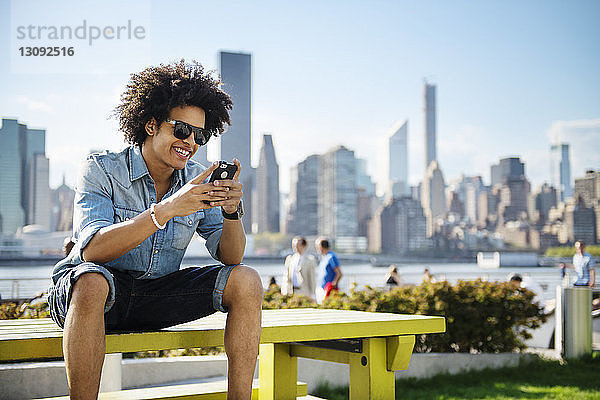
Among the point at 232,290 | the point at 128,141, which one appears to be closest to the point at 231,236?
the point at 232,290

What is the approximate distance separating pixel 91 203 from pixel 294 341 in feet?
3.15

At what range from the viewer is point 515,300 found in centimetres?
642

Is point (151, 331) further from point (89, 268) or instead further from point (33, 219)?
point (33, 219)

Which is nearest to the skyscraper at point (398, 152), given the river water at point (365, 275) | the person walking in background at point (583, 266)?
the river water at point (365, 275)

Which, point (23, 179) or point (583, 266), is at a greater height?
point (23, 179)

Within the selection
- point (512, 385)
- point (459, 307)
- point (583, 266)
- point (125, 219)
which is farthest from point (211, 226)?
point (583, 266)

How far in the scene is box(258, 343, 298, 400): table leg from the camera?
3234 millimetres

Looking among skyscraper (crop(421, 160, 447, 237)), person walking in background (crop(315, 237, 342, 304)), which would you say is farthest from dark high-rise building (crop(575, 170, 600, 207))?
person walking in background (crop(315, 237, 342, 304))

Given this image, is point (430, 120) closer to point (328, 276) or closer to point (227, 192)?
point (328, 276)

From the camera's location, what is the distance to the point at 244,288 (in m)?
2.39

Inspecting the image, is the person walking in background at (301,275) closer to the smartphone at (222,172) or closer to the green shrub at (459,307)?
the green shrub at (459,307)

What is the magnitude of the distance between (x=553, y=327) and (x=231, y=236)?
657 cm

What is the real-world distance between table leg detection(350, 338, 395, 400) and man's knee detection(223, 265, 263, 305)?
81 centimetres

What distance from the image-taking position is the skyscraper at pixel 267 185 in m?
90.1
